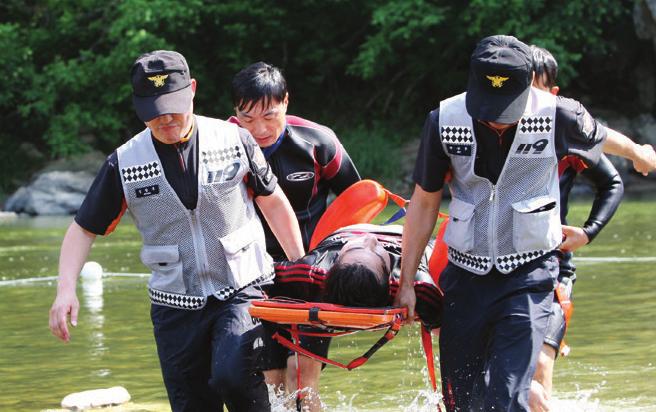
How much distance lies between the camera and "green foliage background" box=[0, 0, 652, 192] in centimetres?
2725

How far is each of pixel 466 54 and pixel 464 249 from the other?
25.4 m

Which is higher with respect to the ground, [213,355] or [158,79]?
[158,79]

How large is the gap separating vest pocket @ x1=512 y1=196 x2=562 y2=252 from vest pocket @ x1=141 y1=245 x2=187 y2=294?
1.33m

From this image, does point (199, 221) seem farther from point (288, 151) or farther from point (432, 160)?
point (288, 151)

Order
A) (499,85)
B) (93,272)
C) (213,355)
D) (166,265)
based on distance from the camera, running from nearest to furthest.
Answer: (499,85) < (213,355) < (166,265) < (93,272)

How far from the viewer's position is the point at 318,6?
1182 inches

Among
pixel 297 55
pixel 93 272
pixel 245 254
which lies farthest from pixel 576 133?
pixel 297 55

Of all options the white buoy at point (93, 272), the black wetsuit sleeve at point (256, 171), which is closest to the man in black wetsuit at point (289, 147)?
the black wetsuit sleeve at point (256, 171)

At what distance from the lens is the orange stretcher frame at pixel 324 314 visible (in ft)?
15.2

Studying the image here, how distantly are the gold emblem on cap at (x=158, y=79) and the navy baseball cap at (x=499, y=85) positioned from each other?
1185 mm

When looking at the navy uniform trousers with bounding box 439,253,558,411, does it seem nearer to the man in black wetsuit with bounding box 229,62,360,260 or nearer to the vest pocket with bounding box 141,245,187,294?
the vest pocket with bounding box 141,245,187,294

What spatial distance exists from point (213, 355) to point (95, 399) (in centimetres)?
233

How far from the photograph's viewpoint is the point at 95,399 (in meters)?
6.94

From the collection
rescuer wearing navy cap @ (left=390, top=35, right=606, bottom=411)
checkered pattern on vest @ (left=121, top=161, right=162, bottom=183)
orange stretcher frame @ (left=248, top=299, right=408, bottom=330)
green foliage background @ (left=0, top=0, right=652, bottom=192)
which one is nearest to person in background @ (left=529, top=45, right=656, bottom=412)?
rescuer wearing navy cap @ (left=390, top=35, right=606, bottom=411)
